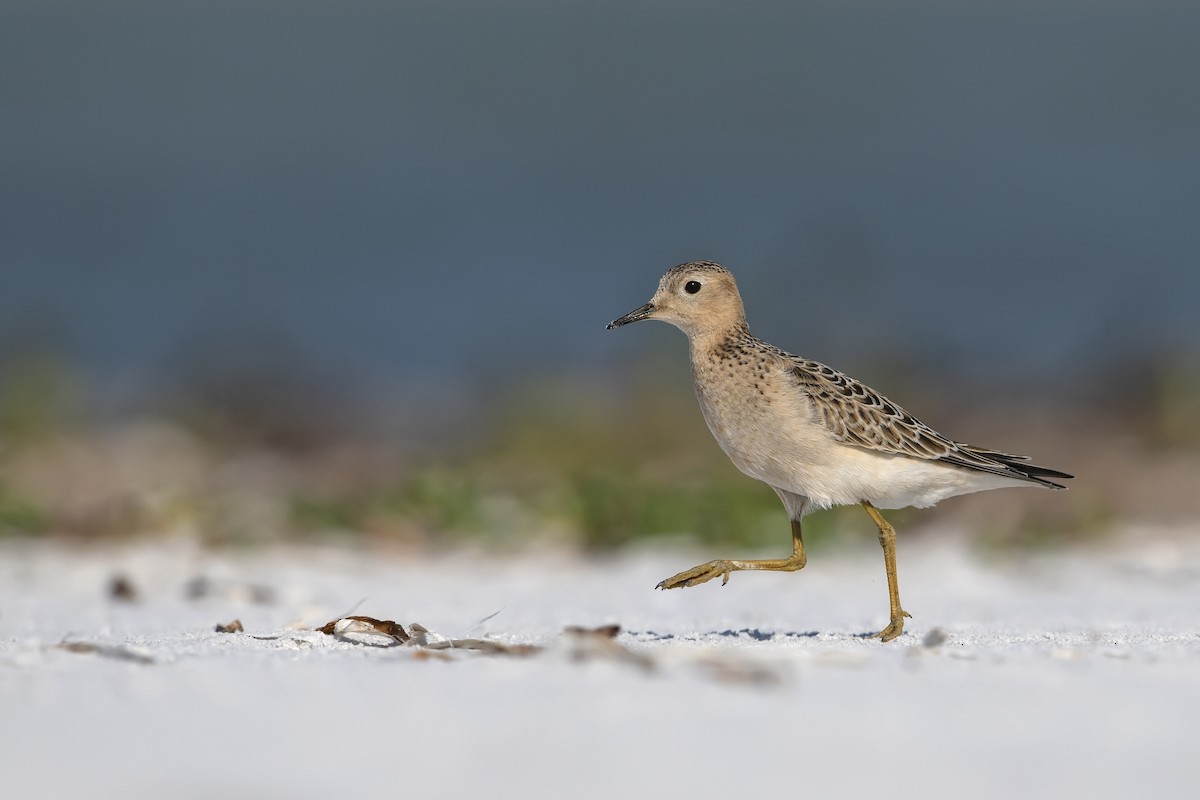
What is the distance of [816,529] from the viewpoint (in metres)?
9.16

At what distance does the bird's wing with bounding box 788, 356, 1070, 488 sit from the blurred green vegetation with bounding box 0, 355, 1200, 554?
9.40ft

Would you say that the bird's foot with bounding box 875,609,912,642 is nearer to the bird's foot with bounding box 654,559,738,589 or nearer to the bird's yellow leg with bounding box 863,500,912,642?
the bird's yellow leg with bounding box 863,500,912,642

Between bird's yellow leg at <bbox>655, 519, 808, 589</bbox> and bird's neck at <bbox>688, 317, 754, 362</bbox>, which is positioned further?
bird's neck at <bbox>688, 317, 754, 362</bbox>

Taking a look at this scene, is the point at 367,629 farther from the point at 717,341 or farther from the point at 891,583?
the point at 717,341

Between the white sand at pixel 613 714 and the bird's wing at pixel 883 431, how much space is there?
70 cm

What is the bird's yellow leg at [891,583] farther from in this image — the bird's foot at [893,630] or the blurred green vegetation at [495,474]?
the blurred green vegetation at [495,474]

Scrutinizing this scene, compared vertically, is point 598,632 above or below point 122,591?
below

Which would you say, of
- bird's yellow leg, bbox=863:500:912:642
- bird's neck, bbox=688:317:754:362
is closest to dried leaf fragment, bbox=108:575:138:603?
bird's neck, bbox=688:317:754:362

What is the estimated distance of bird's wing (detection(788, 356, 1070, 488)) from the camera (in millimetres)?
5988

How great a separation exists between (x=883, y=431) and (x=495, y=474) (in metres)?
5.47

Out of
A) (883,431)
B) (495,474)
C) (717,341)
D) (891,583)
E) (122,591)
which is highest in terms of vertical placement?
(495,474)

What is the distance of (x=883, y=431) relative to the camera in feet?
19.9

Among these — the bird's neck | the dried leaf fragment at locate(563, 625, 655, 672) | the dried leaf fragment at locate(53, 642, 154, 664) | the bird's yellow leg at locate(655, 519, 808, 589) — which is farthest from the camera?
the bird's neck

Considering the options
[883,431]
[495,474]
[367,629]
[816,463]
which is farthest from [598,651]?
[495,474]
